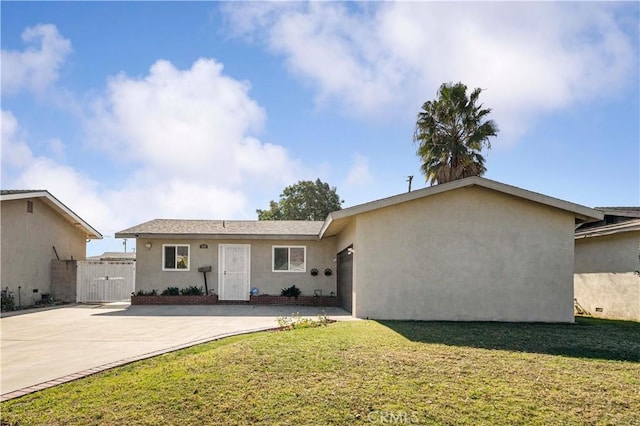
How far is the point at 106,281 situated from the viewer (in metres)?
18.6

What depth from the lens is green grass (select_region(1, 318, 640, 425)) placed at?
4703 mm

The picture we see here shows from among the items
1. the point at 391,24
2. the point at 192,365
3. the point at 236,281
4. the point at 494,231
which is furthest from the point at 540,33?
the point at 236,281

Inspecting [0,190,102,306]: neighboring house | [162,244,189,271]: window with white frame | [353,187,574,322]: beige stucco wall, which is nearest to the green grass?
[353,187,574,322]: beige stucco wall

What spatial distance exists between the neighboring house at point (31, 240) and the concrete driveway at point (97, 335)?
82.2 inches

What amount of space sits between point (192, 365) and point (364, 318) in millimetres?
6237

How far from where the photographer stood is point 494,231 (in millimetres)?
12320

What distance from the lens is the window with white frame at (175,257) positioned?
18125 millimetres

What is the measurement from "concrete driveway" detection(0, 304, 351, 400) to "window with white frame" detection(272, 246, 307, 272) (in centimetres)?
235

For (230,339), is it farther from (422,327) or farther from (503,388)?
(503,388)

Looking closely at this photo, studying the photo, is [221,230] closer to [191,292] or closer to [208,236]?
[208,236]

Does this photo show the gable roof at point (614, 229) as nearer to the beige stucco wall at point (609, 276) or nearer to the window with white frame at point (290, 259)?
the beige stucco wall at point (609, 276)

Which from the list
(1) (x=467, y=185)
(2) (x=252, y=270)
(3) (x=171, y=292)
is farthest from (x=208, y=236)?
(1) (x=467, y=185)

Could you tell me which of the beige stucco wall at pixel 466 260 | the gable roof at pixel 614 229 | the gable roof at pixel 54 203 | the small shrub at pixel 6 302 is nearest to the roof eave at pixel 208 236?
the gable roof at pixel 54 203

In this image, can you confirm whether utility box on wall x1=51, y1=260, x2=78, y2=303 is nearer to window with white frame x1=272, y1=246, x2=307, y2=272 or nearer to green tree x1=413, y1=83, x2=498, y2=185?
window with white frame x1=272, y1=246, x2=307, y2=272
